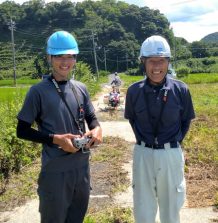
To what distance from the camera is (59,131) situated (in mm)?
2934

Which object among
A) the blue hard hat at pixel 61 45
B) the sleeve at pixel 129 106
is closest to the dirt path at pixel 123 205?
the sleeve at pixel 129 106

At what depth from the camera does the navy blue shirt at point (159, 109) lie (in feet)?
10.9

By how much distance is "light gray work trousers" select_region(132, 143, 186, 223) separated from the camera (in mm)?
3305

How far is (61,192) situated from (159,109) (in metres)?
1.07

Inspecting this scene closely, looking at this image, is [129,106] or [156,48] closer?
[156,48]

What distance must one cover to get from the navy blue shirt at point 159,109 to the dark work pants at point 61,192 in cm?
65

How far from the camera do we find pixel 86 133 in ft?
9.91

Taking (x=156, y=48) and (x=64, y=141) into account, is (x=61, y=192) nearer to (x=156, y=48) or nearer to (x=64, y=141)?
(x=64, y=141)

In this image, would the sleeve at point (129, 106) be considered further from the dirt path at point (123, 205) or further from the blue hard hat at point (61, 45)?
the dirt path at point (123, 205)

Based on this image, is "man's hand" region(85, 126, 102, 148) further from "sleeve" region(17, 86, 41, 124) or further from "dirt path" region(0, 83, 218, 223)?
"dirt path" region(0, 83, 218, 223)

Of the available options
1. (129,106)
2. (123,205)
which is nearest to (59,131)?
(129,106)

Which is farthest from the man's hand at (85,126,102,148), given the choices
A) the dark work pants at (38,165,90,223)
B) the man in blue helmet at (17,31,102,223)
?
the dark work pants at (38,165,90,223)

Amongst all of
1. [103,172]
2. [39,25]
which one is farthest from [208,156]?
[39,25]

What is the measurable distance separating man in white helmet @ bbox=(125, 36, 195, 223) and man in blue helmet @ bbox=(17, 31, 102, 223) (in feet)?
1.65
